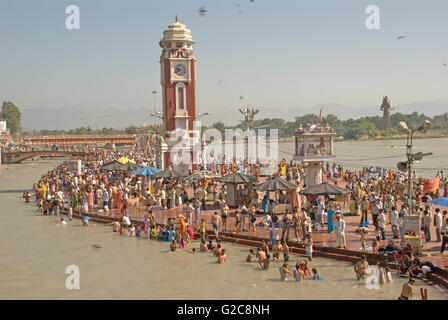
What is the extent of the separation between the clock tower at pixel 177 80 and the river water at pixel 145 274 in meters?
17.2

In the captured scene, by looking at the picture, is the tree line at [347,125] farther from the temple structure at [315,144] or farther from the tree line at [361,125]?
the temple structure at [315,144]

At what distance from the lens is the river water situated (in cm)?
1148

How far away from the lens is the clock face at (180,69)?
34094mm

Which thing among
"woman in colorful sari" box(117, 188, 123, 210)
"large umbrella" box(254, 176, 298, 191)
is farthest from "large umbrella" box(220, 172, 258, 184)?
"woman in colorful sari" box(117, 188, 123, 210)

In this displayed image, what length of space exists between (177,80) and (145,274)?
74.8ft

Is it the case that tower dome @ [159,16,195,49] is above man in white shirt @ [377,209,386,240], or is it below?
above

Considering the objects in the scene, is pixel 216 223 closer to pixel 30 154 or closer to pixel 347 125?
pixel 30 154

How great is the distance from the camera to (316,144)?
20.1m

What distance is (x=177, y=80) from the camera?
34.2m

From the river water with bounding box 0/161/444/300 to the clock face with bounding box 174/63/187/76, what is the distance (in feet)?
60.0

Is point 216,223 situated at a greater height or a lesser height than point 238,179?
lesser

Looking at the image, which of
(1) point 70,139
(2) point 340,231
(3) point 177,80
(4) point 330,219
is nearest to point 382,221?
(2) point 340,231

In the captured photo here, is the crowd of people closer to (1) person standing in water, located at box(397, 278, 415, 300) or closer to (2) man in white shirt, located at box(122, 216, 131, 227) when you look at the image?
(2) man in white shirt, located at box(122, 216, 131, 227)
